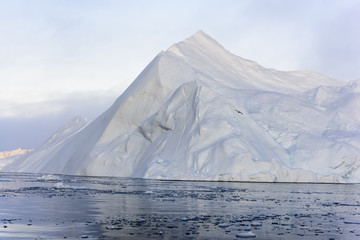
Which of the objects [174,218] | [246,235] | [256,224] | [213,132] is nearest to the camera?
[246,235]

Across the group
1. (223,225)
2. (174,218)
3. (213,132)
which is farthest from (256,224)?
(213,132)

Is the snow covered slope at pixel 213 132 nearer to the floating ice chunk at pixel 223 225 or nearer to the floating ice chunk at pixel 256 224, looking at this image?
the floating ice chunk at pixel 256 224

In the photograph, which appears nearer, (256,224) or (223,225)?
(223,225)

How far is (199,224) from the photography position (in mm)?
14734

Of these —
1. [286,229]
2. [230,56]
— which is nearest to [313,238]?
[286,229]

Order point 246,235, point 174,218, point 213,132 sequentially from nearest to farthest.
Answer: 1. point 246,235
2. point 174,218
3. point 213,132

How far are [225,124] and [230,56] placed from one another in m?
28.3

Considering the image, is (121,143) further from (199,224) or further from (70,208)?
(199,224)

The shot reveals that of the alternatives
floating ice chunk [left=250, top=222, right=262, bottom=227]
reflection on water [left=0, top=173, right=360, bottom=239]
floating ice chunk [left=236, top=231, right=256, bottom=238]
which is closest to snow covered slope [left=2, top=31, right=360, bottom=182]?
reflection on water [left=0, top=173, right=360, bottom=239]

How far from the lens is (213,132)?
1825 inches

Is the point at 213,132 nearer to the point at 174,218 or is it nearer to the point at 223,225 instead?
the point at 174,218

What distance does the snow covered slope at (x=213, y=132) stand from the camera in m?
44.3

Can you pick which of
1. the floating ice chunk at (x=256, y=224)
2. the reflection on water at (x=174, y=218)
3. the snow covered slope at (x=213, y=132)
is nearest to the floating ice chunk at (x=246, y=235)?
the reflection on water at (x=174, y=218)

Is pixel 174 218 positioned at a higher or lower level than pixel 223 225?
higher
